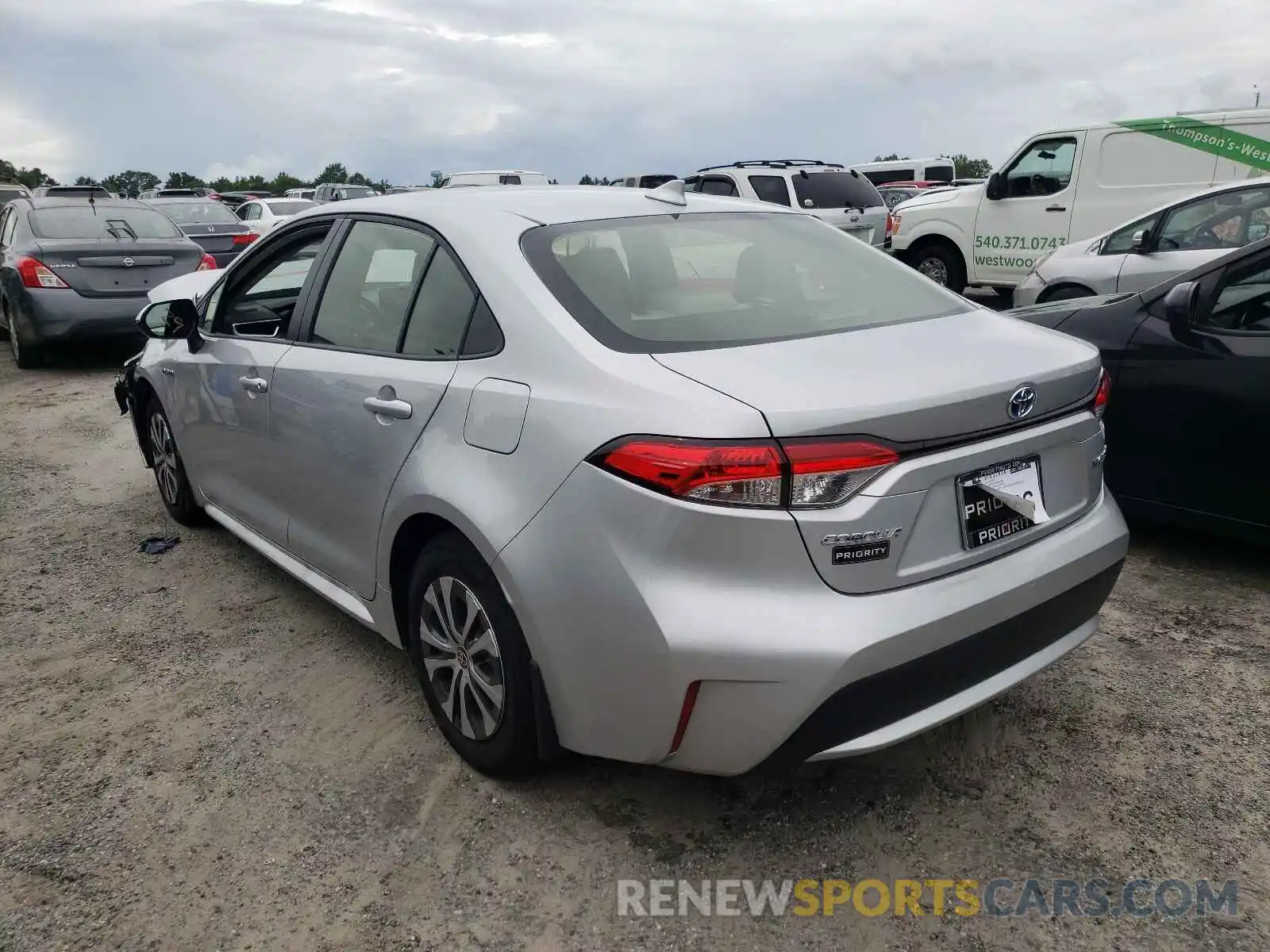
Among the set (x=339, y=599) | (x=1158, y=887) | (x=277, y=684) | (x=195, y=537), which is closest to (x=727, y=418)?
(x=1158, y=887)

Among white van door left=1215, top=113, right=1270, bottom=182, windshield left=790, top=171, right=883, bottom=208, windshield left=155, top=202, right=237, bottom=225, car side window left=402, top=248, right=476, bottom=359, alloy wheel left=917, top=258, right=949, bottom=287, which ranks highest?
car side window left=402, top=248, right=476, bottom=359

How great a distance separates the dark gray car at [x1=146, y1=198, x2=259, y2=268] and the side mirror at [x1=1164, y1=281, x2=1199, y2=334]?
12456mm

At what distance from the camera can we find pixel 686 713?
220 cm

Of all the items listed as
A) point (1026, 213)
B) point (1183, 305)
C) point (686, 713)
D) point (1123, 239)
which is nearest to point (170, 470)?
point (686, 713)

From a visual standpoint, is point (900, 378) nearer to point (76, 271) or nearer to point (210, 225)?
point (76, 271)

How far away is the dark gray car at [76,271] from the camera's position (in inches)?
352

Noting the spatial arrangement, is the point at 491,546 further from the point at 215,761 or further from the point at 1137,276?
the point at 1137,276

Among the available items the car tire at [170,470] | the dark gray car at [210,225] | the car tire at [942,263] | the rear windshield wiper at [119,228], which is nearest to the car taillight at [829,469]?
the car tire at [170,470]

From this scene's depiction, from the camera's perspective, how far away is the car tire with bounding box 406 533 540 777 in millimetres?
2518

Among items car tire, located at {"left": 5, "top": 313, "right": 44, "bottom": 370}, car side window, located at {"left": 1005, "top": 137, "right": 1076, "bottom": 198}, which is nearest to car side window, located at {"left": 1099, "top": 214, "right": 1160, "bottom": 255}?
car side window, located at {"left": 1005, "top": 137, "right": 1076, "bottom": 198}

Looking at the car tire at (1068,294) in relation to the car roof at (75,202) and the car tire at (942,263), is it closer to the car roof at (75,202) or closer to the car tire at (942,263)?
the car tire at (942,263)

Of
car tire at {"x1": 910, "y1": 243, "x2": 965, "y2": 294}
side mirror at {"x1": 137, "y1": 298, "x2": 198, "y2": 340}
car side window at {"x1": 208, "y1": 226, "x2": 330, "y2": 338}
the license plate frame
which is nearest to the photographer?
the license plate frame

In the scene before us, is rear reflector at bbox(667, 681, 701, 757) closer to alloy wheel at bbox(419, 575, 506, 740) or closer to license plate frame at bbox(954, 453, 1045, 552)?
alloy wheel at bbox(419, 575, 506, 740)

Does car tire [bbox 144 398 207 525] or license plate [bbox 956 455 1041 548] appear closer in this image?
license plate [bbox 956 455 1041 548]
